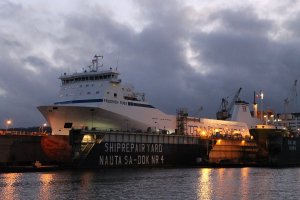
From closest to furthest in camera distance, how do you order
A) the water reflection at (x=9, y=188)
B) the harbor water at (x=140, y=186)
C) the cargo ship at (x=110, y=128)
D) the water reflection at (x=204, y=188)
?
1. the water reflection at (x=9, y=188)
2. the harbor water at (x=140, y=186)
3. the water reflection at (x=204, y=188)
4. the cargo ship at (x=110, y=128)

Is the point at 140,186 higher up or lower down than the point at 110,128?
lower down

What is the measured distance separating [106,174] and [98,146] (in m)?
8.42

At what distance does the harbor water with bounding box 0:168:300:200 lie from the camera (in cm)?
4050

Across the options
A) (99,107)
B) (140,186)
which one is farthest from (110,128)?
(140,186)

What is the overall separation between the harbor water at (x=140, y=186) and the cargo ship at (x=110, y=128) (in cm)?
741

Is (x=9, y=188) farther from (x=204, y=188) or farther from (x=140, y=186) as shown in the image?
(x=204, y=188)

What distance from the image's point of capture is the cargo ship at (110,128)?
214 ft

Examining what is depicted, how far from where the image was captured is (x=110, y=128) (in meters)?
68.7

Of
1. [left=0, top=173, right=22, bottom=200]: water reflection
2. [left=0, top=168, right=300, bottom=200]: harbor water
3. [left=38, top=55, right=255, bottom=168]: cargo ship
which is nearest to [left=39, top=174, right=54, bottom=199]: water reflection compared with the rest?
[left=0, top=168, right=300, bottom=200]: harbor water

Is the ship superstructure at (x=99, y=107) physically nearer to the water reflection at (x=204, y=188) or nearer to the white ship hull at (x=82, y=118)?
the white ship hull at (x=82, y=118)

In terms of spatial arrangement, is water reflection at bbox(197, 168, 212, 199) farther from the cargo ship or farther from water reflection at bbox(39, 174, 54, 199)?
the cargo ship

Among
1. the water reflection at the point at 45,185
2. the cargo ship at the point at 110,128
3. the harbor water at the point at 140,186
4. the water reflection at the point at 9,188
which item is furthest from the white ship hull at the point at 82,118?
the water reflection at the point at 9,188

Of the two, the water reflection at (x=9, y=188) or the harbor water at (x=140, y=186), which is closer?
the water reflection at (x=9, y=188)

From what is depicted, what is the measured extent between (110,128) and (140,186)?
23221 millimetres
